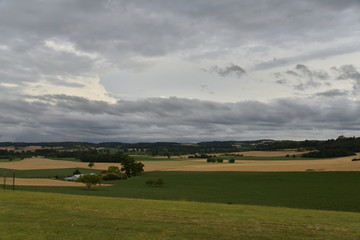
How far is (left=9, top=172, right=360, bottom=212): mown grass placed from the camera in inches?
2084

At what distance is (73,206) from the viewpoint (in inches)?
1237

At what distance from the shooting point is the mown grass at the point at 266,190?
5294cm

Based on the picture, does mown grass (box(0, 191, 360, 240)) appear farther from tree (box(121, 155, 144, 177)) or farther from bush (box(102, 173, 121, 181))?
tree (box(121, 155, 144, 177))

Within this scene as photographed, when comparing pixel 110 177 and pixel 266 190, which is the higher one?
pixel 266 190

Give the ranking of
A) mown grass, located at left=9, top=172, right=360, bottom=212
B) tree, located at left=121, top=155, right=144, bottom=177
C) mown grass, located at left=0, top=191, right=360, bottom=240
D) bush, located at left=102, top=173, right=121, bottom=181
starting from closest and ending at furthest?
mown grass, located at left=0, top=191, right=360, bottom=240, mown grass, located at left=9, top=172, right=360, bottom=212, bush, located at left=102, top=173, right=121, bottom=181, tree, located at left=121, top=155, right=144, bottom=177

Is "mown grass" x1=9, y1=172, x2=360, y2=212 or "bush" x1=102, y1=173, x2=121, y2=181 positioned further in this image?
"bush" x1=102, y1=173, x2=121, y2=181

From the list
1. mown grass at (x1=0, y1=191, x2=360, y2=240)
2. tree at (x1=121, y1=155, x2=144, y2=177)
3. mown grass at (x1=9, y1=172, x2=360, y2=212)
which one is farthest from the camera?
tree at (x1=121, y1=155, x2=144, y2=177)

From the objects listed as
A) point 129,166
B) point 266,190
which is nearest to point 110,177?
point 129,166

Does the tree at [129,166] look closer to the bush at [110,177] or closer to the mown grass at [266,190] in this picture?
the bush at [110,177]

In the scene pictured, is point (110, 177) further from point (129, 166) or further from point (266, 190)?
point (266, 190)

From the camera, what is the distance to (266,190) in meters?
A: 72.5

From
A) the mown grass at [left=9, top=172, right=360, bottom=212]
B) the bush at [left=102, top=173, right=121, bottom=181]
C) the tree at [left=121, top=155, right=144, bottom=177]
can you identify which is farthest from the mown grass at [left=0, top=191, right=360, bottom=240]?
the tree at [left=121, top=155, right=144, bottom=177]

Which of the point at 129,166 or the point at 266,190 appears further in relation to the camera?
the point at 129,166

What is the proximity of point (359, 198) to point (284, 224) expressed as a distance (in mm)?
40575
